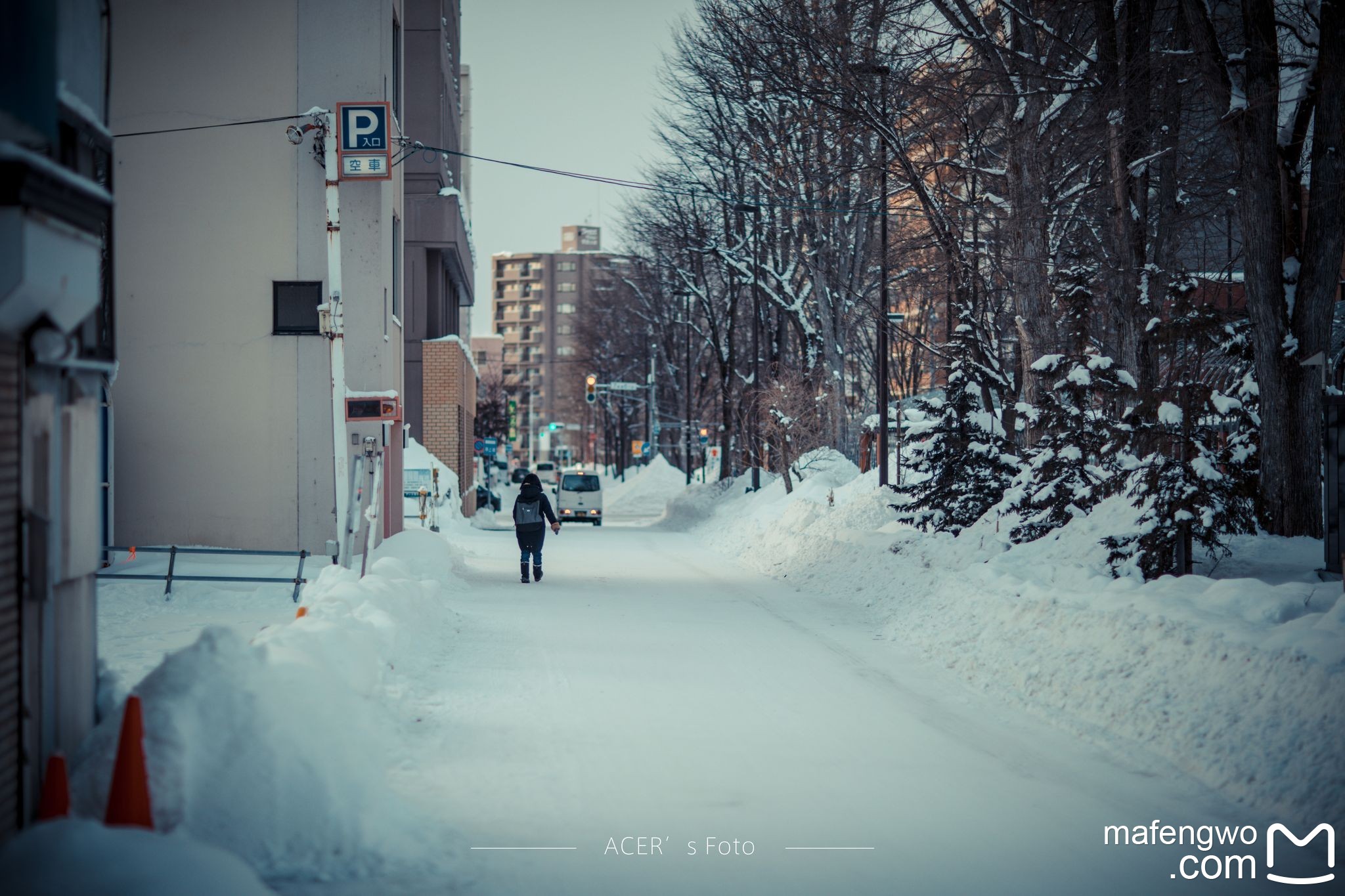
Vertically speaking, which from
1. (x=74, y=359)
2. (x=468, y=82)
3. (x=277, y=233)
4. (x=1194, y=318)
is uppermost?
(x=468, y=82)


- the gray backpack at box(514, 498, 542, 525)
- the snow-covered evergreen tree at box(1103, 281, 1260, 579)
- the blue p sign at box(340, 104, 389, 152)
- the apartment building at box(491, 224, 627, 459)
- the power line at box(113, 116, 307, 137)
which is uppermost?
the apartment building at box(491, 224, 627, 459)

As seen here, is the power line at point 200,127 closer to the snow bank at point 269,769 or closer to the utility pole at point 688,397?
the snow bank at point 269,769

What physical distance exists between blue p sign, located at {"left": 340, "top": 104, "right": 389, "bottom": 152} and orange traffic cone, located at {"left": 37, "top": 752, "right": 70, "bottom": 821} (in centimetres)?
1442

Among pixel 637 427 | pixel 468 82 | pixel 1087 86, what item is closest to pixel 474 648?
pixel 1087 86

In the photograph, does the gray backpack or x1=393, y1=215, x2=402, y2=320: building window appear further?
x1=393, y1=215, x2=402, y2=320: building window

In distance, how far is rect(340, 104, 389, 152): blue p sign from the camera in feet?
58.0

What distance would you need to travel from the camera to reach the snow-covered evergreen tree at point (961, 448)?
1875 centimetres

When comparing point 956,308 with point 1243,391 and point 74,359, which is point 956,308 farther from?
point 74,359

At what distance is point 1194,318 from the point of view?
13.6 metres

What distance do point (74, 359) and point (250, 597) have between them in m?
10.9

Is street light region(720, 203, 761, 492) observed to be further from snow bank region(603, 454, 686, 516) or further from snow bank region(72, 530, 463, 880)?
snow bank region(72, 530, 463, 880)

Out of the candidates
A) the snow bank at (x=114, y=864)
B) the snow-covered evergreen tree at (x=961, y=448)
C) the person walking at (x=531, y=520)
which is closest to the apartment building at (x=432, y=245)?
the person walking at (x=531, y=520)

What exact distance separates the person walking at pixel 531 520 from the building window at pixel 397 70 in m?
8.85

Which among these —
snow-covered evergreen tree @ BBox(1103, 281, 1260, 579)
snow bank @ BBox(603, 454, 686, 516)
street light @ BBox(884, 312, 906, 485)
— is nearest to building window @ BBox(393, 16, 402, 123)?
street light @ BBox(884, 312, 906, 485)
